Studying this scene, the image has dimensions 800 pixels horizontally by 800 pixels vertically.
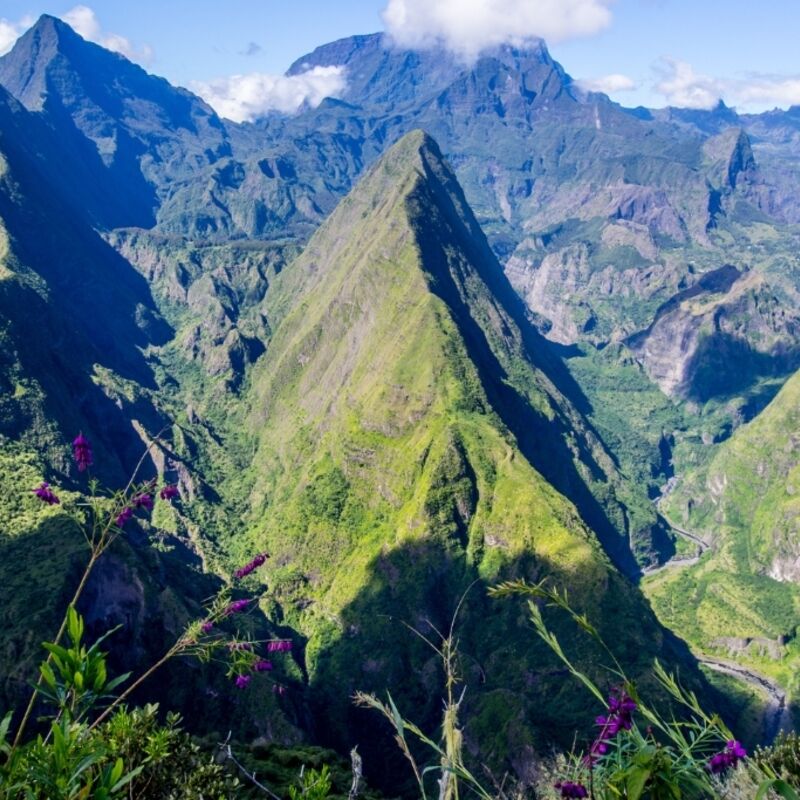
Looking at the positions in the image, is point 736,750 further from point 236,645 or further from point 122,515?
point 122,515

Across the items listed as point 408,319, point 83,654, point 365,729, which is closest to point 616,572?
point 365,729

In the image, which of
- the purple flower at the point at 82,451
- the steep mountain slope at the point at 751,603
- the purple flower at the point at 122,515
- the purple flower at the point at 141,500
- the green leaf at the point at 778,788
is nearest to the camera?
the green leaf at the point at 778,788

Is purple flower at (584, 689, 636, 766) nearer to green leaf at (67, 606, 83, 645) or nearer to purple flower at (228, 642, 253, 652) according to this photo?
purple flower at (228, 642, 253, 652)

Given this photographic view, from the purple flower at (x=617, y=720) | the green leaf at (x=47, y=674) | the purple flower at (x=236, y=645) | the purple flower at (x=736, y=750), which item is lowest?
the purple flower at (x=736, y=750)

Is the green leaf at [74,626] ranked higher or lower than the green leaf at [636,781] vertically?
higher

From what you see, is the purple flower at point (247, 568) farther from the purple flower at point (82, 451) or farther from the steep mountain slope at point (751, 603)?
the steep mountain slope at point (751, 603)

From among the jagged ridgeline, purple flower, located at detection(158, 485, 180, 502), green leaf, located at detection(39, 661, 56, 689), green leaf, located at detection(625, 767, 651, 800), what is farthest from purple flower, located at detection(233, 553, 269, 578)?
the jagged ridgeline

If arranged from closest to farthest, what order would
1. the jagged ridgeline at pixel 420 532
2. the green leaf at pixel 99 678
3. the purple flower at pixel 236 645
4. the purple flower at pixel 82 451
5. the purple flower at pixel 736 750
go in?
the green leaf at pixel 99 678 < the purple flower at pixel 736 750 < the purple flower at pixel 236 645 < the purple flower at pixel 82 451 < the jagged ridgeline at pixel 420 532

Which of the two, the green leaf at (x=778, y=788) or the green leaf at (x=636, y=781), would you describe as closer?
the green leaf at (x=778, y=788)

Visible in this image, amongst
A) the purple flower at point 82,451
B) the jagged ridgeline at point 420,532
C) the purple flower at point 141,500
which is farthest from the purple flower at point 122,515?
the jagged ridgeline at point 420,532

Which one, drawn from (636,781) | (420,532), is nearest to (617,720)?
(636,781)

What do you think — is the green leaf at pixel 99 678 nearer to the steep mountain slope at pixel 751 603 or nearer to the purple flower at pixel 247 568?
the purple flower at pixel 247 568
